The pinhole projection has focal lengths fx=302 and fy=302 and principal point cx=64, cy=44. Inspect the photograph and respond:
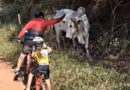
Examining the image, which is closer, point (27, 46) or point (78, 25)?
point (27, 46)

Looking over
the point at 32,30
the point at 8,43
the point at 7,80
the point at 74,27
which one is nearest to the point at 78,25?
the point at 74,27

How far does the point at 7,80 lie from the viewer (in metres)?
7.15

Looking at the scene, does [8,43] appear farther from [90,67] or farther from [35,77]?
[90,67]

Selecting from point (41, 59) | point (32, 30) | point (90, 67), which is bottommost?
point (90, 67)

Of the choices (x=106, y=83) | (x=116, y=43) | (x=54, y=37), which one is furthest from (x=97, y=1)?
(x=106, y=83)

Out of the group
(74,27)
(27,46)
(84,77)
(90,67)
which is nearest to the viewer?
(84,77)

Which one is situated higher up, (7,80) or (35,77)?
(35,77)

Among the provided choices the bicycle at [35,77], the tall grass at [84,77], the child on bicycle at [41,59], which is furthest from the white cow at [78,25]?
the child on bicycle at [41,59]

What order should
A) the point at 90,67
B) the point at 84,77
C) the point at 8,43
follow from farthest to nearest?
1. the point at 8,43
2. the point at 90,67
3. the point at 84,77

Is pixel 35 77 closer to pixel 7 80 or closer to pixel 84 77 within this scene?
pixel 84 77

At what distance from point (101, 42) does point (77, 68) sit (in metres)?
2.04

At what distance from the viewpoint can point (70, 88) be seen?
5766 mm

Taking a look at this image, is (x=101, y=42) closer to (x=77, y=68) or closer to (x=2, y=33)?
(x=77, y=68)

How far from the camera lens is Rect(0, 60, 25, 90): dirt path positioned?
669cm
